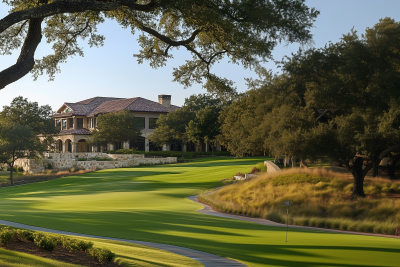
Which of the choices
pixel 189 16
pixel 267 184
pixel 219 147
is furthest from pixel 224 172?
pixel 219 147

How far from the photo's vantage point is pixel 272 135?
25609 mm

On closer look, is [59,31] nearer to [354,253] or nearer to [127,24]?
[127,24]

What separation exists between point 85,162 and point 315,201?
35.3 m

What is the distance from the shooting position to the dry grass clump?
61.3ft

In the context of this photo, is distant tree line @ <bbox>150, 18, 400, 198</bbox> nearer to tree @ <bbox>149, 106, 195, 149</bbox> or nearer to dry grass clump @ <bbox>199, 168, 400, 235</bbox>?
dry grass clump @ <bbox>199, 168, 400, 235</bbox>

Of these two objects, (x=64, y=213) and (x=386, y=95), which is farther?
(x=386, y=95)

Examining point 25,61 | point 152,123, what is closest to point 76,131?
point 152,123

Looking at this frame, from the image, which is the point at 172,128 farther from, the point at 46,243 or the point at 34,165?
the point at 46,243

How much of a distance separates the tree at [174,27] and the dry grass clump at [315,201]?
844cm

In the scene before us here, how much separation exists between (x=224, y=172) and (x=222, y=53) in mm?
26489

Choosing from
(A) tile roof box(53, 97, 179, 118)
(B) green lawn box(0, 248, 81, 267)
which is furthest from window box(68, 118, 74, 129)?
(B) green lawn box(0, 248, 81, 267)

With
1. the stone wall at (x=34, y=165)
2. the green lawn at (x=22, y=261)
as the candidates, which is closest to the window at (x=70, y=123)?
the stone wall at (x=34, y=165)

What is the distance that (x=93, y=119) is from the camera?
2805 inches

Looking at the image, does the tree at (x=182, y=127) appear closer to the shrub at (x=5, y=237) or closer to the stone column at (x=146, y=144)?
the stone column at (x=146, y=144)
